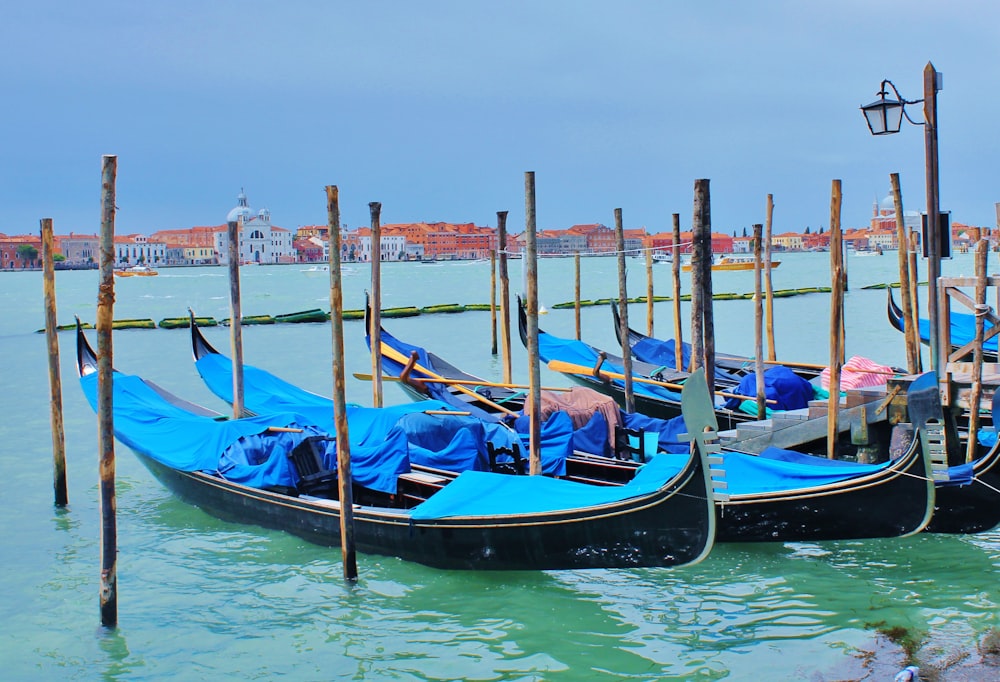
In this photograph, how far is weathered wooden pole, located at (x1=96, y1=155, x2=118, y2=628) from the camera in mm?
4316

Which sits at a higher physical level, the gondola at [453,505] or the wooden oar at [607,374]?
the wooden oar at [607,374]

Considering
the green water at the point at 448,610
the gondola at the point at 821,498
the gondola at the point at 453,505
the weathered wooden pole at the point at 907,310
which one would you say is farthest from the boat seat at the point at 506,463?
the weathered wooden pole at the point at 907,310

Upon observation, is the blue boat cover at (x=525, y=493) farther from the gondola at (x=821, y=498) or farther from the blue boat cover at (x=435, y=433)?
the blue boat cover at (x=435, y=433)

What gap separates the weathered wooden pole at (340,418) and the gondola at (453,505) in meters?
0.35

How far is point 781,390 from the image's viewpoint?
793cm

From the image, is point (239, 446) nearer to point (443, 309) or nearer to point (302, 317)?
point (302, 317)

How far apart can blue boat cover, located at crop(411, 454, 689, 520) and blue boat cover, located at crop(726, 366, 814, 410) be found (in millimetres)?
2833

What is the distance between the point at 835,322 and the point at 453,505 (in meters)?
2.64

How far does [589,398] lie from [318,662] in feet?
9.87

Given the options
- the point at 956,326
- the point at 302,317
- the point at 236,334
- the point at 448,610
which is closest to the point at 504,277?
the point at 236,334

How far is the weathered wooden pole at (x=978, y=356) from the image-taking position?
18.3 feet

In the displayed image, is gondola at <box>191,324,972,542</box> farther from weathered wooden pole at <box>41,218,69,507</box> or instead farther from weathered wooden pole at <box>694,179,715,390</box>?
weathered wooden pole at <box>41,218,69,507</box>

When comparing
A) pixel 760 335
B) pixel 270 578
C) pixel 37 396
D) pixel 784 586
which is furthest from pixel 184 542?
pixel 37 396

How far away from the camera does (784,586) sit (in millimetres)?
4996
